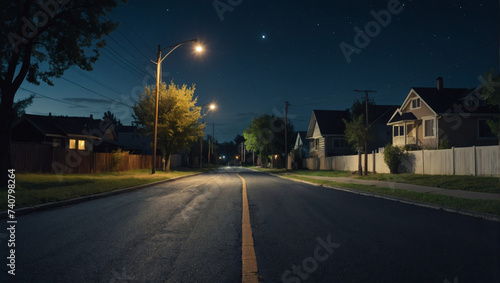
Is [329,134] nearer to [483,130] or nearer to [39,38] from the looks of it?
[483,130]

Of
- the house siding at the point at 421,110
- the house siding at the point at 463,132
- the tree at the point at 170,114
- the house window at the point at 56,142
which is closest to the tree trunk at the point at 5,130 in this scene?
the tree at the point at 170,114

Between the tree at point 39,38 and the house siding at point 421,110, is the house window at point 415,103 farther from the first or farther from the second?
the tree at point 39,38

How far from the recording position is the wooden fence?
21031mm

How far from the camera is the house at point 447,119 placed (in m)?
30.4

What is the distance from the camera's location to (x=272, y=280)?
3.81m

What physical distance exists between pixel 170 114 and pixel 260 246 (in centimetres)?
2905

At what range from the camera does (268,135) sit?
60.2 m

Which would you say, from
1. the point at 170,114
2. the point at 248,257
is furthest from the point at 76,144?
the point at 248,257

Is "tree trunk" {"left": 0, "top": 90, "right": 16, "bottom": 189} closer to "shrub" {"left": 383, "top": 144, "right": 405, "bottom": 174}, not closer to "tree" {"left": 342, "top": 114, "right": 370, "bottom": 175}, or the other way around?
"tree" {"left": 342, "top": 114, "right": 370, "bottom": 175}

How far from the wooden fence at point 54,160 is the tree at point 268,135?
35016 mm

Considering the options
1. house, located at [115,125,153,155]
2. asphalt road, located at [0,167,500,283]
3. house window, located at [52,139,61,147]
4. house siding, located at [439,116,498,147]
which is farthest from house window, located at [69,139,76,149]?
house siding, located at [439,116,498,147]

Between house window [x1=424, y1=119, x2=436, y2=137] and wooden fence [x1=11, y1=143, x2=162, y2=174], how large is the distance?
94.0ft

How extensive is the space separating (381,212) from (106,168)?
79.4 feet

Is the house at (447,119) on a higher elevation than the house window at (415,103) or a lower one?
lower
